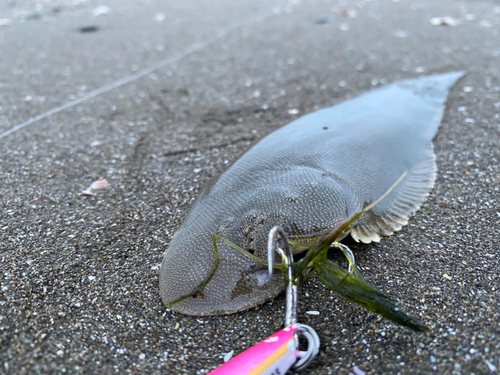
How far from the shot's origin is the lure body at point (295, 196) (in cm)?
186

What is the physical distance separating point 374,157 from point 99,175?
1.92 m

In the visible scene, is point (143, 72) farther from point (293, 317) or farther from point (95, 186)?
point (293, 317)

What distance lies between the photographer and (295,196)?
205cm

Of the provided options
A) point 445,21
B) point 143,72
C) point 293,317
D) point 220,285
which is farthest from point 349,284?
point 445,21

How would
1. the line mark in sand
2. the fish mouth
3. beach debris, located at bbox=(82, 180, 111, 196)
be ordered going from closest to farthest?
the fish mouth, beach debris, located at bbox=(82, 180, 111, 196), the line mark in sand

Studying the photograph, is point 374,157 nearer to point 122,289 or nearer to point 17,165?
point 122,289

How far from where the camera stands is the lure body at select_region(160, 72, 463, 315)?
186 centimetres

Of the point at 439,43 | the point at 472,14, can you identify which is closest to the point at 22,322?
the point at 439,43

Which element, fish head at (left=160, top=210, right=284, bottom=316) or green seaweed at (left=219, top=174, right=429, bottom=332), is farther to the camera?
fish head at (left=160, top=210, right=284, bottom=316)

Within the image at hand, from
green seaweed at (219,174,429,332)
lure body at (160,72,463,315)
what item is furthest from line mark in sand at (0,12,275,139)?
green seaweed at (219,174,429,332)

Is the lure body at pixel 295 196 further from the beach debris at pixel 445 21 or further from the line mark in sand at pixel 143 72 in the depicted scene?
the beach debris at pixel 445 21

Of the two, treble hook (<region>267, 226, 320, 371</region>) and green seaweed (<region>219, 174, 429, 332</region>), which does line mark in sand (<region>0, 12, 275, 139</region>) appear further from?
green seaweed (<region>219, 174, 429, 332</region>)

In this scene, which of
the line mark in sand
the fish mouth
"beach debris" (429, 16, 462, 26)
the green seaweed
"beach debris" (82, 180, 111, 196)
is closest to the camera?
the green seaweed

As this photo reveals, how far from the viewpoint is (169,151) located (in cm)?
315
